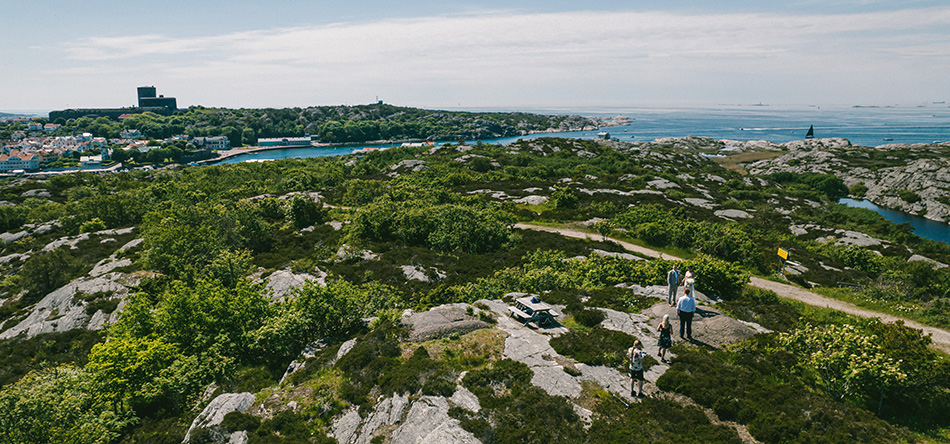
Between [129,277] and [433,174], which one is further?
[433,174]

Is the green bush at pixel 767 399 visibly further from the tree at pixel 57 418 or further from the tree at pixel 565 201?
the tree at pixel 565 201

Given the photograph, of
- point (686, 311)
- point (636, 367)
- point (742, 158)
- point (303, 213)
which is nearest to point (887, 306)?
point (686, 311)

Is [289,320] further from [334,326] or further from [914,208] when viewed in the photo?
[914,208]

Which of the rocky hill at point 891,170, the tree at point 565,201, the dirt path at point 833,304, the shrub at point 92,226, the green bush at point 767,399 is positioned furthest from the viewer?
the rocky hill at point 891,170

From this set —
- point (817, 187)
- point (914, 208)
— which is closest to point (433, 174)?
point (817, 187)

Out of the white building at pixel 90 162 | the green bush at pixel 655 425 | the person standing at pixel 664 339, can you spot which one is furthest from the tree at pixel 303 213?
the white building at pixel 90 162

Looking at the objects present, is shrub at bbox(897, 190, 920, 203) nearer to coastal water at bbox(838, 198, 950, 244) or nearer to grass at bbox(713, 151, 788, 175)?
coastal water at bbox(838, 198, 950, 244)

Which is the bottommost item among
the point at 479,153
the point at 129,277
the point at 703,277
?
the point at 129,277
